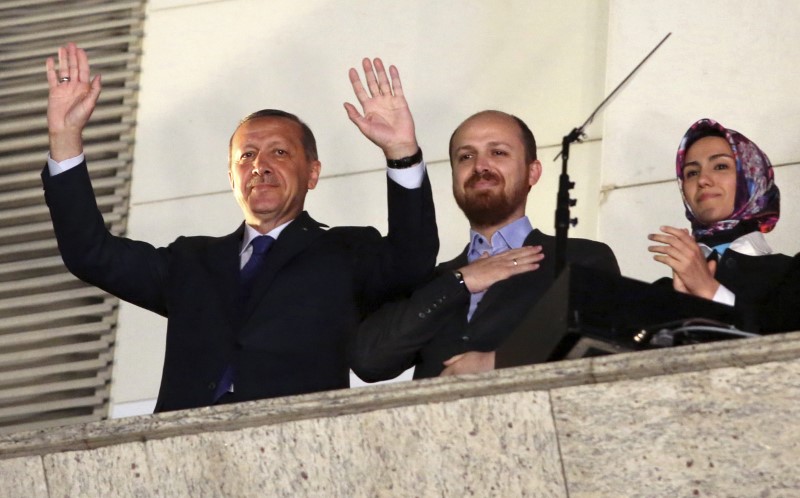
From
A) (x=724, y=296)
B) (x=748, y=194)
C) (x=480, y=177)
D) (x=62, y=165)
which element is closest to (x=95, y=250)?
(x=62, y=165)

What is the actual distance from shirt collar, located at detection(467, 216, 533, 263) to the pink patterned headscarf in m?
0.52

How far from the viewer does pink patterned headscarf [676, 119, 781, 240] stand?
5.22 meters

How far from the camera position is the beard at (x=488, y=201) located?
17.3 feet

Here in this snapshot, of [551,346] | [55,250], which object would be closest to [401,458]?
[551,346]

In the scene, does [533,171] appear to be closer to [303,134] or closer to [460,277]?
[460,277]

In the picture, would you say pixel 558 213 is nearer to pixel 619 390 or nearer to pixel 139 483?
pixel 619 390

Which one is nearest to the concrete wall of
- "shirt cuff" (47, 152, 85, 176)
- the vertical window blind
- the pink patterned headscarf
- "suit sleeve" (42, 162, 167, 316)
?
"suit sleeve" (42, 162, 167, 316)

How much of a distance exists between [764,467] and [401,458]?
0.88 metres

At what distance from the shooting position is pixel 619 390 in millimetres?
4152

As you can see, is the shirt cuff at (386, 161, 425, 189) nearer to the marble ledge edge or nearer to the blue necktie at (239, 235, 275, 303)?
the blue necktie at (239, 235, 275, 303)

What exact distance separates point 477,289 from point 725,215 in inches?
32.9

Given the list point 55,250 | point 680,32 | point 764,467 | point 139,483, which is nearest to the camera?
point 764,467

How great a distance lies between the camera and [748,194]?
17.2 feet

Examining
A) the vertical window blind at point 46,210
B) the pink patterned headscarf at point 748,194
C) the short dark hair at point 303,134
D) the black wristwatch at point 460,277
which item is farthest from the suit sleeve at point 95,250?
the vertical window blind at point 46,210
